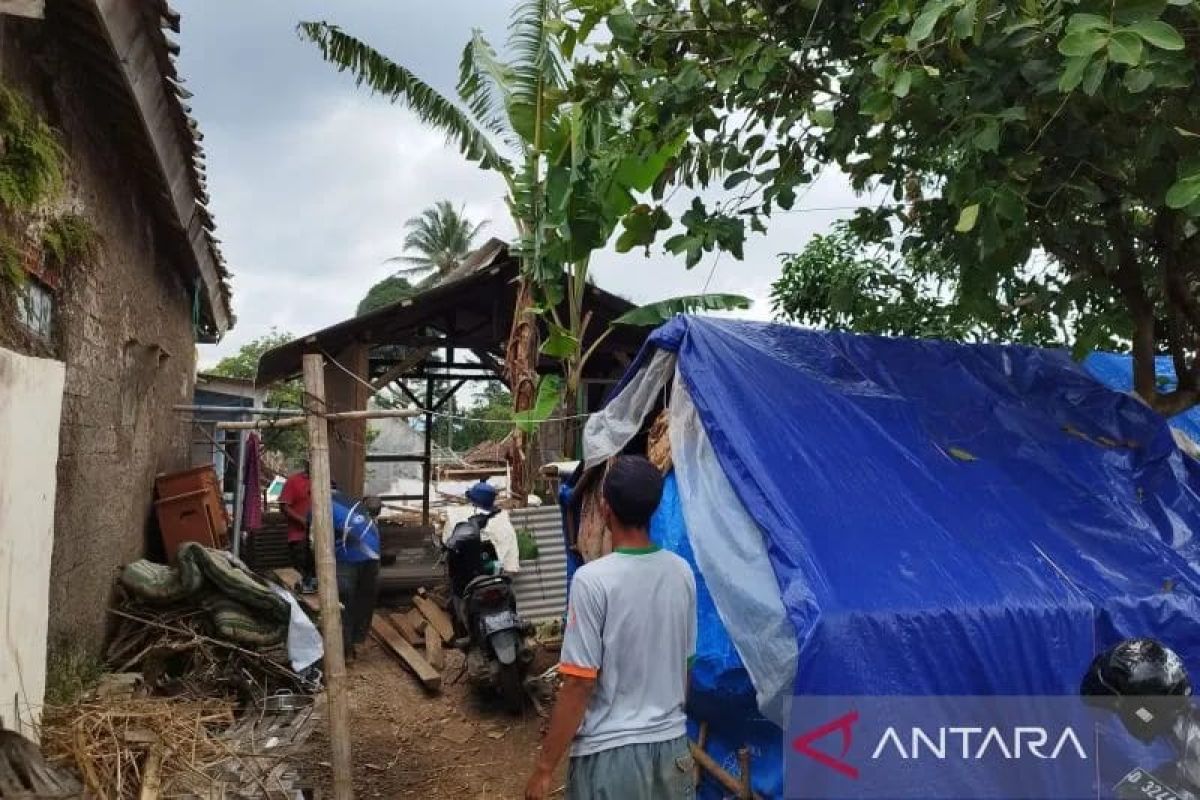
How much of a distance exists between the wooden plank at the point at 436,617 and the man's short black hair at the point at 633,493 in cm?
553

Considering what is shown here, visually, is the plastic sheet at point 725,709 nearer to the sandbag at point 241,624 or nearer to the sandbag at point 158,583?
the sandbag at point 241,624

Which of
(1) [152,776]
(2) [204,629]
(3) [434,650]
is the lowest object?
(3) [434,650]

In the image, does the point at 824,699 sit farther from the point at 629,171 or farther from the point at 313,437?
the point at 629,171

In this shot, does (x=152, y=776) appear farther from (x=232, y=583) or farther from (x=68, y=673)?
(x=232, y=583)

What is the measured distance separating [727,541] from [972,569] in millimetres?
1046

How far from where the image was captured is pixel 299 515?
759 centimetres

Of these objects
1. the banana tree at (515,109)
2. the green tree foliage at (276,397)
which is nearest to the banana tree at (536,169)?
the banana tree at (515,109)

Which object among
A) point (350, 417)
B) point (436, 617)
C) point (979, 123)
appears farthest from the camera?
point (436, 617)

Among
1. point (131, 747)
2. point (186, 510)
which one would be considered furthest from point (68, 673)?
point (186, 510)

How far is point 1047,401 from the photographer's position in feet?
16.1

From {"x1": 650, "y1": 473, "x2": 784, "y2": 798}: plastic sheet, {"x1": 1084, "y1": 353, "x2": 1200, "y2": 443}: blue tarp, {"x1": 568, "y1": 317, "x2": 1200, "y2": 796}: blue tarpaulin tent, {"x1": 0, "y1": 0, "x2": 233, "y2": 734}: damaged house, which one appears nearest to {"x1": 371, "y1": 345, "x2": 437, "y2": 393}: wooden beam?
{"x1": 0, "y1": 0, "x2": 233, "y2": 734}: damaged house

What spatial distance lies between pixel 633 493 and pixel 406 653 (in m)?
5.38

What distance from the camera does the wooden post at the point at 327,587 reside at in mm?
4051

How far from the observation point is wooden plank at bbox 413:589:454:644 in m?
7.59
